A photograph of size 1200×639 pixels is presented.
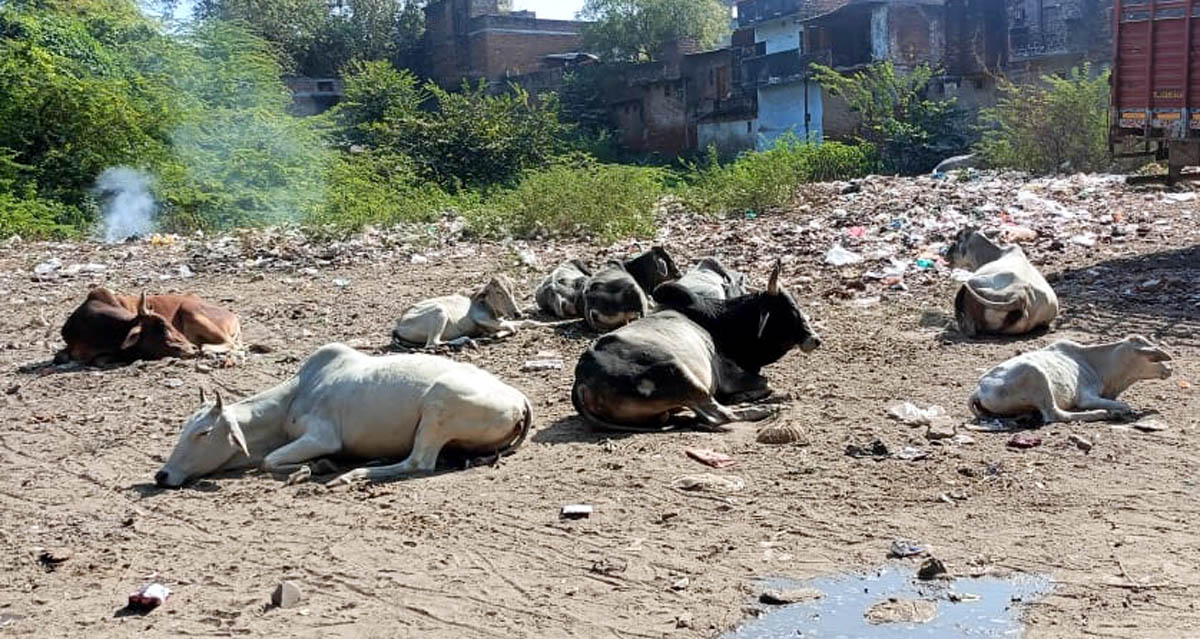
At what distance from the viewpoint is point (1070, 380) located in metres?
6.40

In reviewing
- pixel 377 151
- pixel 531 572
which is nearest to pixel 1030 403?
pixel 531 572

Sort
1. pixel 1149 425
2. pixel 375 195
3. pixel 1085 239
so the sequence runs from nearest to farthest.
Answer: pixel 1149 425, pixel 1085 239, pixel 375 195

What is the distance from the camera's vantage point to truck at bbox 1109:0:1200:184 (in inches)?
470

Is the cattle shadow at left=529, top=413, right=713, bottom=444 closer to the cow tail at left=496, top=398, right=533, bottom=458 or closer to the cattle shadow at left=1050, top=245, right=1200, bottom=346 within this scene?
the cow tail at left=496, top=398, right=533, bottom=458

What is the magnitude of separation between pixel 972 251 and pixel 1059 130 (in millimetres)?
12735

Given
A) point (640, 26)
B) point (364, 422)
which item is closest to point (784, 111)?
point (640, 26)

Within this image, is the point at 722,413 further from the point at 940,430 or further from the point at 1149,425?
the point at 1149,425

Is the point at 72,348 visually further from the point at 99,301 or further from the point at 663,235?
the point at 663,235

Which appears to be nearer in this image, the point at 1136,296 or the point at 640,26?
the point at 1136,296

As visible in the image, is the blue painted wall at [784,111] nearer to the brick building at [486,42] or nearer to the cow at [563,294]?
the brick building at [486,42]

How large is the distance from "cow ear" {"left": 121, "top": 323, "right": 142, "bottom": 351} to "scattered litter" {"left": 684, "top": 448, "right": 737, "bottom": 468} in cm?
491

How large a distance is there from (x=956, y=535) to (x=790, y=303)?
2773 mm

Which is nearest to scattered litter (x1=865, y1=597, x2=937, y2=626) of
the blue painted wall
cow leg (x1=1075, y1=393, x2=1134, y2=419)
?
cow leg (x1=1075, y1=393, x2=1134, y2=419)

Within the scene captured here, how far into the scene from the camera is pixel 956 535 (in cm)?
482
